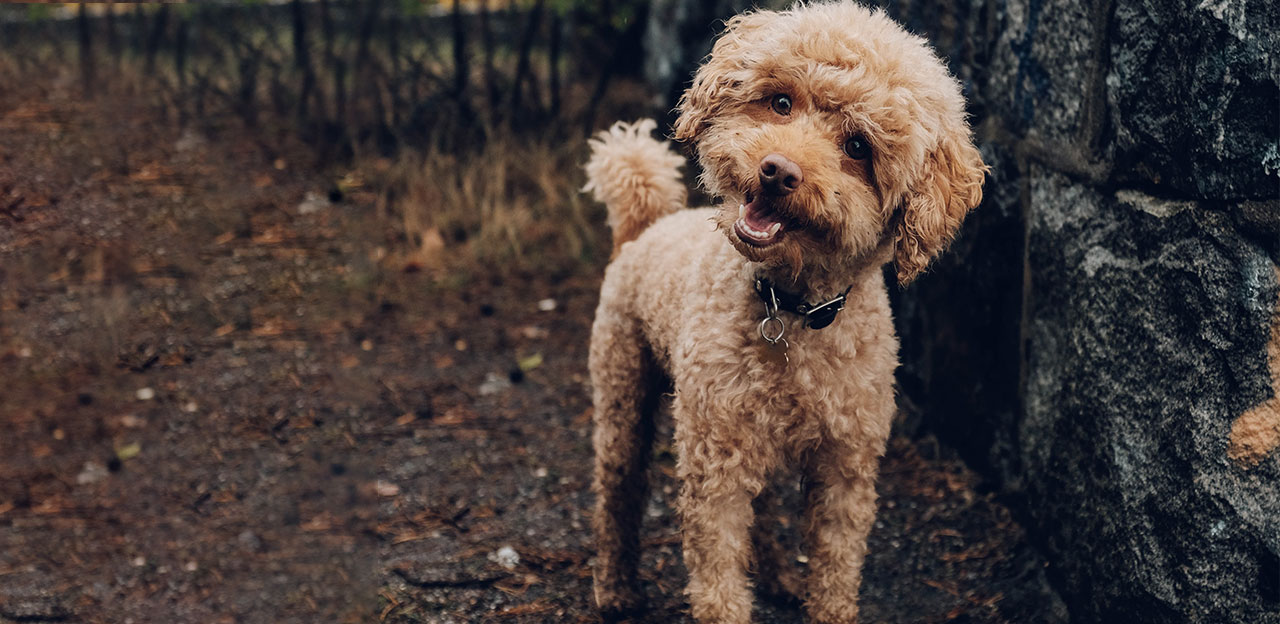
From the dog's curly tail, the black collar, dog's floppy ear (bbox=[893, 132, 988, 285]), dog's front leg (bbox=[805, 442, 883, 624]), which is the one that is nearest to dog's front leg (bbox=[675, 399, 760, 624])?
dog's front leg (bbox=[805, 442, 883, 624])

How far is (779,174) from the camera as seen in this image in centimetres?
191

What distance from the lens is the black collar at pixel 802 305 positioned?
2205 mm

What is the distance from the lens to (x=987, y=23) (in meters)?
3.06

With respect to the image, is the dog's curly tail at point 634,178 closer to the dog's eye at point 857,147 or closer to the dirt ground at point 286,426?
the dog's eye at point 857,147

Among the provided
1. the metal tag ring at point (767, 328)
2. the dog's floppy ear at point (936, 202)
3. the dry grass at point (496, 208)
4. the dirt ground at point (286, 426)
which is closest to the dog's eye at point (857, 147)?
the dog's floppy ear at point (936, 202)

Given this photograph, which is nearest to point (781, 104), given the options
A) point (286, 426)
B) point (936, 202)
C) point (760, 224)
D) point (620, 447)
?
point (760, 224)

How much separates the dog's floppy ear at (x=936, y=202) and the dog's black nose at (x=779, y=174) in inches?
11.8

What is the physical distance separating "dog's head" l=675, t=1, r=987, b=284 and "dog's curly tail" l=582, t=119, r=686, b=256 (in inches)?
30.1

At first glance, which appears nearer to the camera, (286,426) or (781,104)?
(781,104)

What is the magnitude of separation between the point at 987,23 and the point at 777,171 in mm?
1572

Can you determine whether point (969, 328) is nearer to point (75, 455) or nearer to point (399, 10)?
point (75, 455)

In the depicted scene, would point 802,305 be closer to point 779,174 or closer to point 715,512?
point 779,174

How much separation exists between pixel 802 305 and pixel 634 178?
921 millimetres

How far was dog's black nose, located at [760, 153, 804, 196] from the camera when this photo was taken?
6.25 ft
